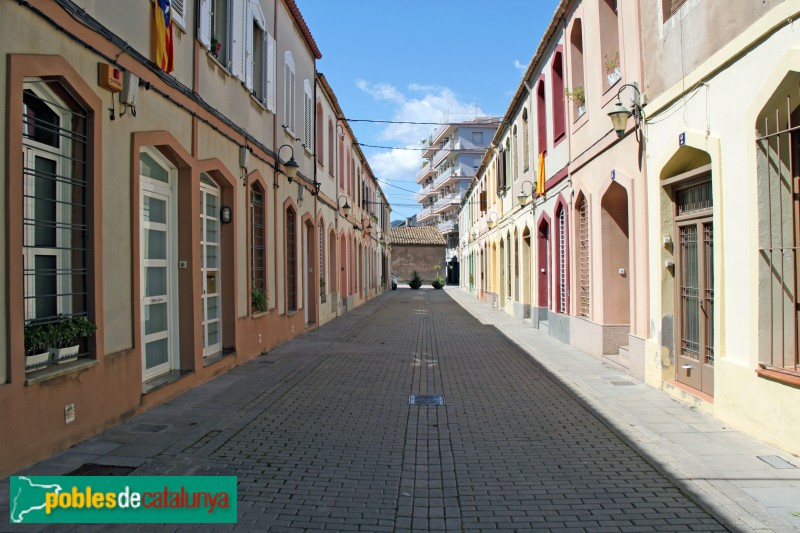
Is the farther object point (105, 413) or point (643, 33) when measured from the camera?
point (643, 33)

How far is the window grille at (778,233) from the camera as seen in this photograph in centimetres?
538

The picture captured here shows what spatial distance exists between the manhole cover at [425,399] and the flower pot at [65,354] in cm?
377

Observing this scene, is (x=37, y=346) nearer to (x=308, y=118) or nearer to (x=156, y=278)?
(x=156, y=278)

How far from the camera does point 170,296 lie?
7.93m

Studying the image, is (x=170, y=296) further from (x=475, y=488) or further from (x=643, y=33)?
(x=643, y=33)

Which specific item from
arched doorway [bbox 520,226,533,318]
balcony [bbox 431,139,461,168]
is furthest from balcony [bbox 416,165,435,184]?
arched doorway [bbox 520,226,533,318]

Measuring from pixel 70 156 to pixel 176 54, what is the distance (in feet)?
8.56

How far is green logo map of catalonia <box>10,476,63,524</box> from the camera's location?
3859 mm

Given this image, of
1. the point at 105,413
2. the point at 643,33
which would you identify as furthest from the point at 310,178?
the point at 105,413

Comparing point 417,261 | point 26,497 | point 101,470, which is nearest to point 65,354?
point 101,470

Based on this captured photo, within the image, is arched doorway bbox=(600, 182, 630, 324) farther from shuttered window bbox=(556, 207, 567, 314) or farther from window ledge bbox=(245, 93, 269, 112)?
window ledge bbox=(245, 93, 269, 112)

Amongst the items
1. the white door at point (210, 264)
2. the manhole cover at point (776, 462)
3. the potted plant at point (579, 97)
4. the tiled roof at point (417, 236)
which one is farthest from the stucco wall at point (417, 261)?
the manhole cover at point (776, 462)

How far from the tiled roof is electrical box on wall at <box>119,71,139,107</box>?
4990cm

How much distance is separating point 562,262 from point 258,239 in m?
6.79
